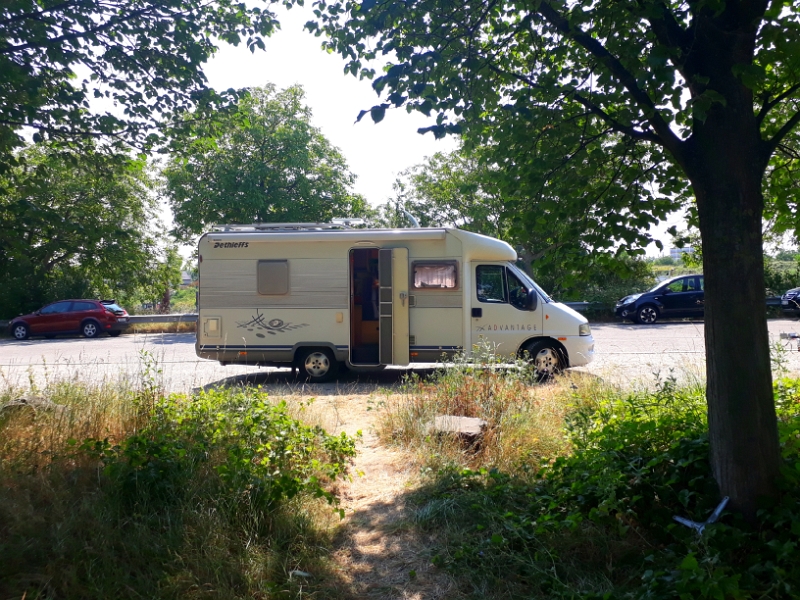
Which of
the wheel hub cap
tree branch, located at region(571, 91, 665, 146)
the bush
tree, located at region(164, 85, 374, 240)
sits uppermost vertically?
tree, located at region(164, 85, 374, 240)

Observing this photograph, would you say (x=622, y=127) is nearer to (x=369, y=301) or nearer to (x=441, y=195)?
(x=369, y=301)

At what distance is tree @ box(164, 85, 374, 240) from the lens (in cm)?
2581

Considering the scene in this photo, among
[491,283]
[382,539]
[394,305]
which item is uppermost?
[491,283]

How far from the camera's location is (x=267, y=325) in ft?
38.9

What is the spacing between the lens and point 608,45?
4.71 meters

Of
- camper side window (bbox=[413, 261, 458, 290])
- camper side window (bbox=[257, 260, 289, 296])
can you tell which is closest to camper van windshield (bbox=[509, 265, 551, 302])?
camper side window (bbox=[413, 261, 458, 290])

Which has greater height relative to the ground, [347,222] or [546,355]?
[347,222]

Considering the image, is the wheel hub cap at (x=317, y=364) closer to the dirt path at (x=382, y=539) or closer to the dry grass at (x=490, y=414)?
the dry grass at (x=490, y=414)

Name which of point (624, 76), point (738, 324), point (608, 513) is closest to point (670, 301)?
point (624, 76)

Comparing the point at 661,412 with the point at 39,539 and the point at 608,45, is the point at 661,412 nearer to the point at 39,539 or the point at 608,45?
the point at 608,45

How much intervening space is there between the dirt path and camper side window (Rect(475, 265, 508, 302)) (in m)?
5.54

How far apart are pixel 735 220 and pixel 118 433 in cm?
500

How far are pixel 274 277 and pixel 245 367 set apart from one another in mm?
2695

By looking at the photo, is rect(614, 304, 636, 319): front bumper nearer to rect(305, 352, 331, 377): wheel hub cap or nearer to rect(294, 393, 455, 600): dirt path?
rect(305, 352, 331, 377): wheel hub cap
